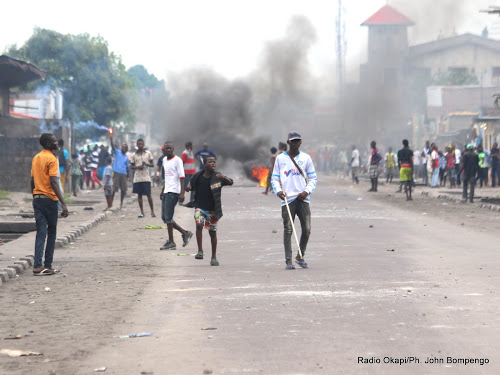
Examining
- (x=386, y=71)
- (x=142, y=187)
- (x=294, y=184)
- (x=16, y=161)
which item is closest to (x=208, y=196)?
(x=294, y=184)

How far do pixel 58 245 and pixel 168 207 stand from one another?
1970 mm

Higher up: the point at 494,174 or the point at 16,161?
the point at 16,161

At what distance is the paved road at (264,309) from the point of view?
6090mm

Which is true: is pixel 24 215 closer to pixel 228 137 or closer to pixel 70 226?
pixel 70 226

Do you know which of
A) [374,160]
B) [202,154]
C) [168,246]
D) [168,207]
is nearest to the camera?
[168,246]

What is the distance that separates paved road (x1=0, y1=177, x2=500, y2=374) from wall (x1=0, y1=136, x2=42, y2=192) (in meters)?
16.3

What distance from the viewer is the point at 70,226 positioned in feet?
58.8

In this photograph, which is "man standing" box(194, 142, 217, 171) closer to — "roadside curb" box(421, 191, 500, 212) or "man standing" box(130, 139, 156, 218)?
"man standing" box(130, 139, 156, 218)

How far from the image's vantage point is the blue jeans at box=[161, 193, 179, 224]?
14.1 meters

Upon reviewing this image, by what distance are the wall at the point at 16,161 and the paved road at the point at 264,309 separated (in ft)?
53.3

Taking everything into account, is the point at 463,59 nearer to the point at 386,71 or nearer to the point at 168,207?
the point at 386,71

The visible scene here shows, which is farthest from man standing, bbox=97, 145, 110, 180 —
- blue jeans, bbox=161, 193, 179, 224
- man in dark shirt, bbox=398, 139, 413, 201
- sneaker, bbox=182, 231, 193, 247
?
Answer: sneaker, bbox=182, 231, 193, 247

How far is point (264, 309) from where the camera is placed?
8102 millimetres

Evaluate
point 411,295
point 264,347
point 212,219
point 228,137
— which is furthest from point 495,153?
point 264,347
